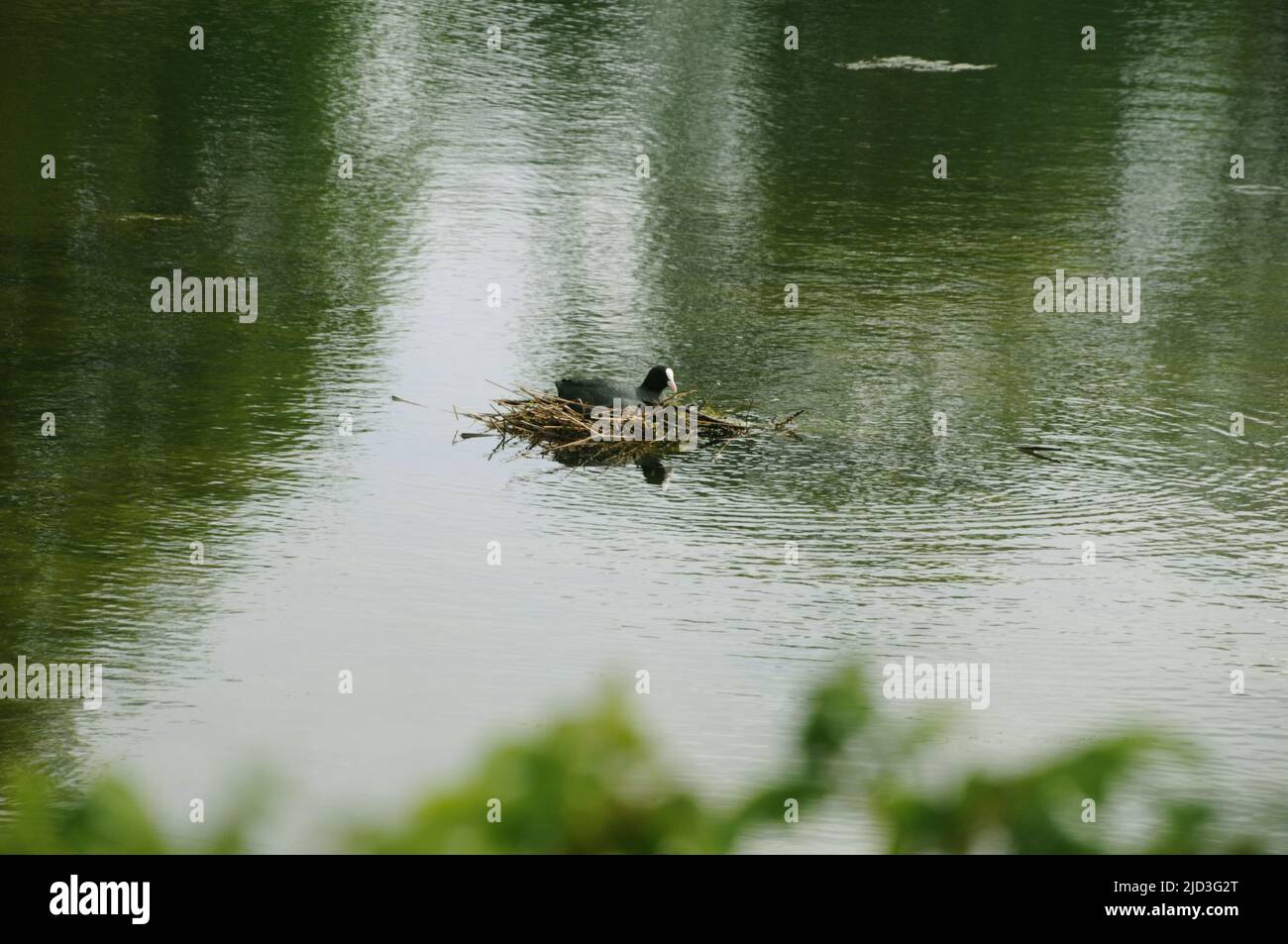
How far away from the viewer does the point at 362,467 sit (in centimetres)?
834

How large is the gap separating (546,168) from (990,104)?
444 cm

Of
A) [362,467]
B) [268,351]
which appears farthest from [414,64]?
[362,467]

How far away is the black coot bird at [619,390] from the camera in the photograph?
28.4 feet

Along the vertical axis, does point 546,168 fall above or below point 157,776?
above

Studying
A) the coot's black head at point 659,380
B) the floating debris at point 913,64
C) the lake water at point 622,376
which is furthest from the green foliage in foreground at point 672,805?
the floating debris at point 913,64

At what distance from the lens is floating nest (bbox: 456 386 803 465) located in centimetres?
872

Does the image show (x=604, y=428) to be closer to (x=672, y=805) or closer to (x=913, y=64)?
(x=672, y=805)

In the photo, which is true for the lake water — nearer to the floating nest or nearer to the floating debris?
the floating debris

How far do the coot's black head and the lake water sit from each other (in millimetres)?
361

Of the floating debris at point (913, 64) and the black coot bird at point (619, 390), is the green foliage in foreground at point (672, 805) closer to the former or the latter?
the black coot bird at point (619, 390)

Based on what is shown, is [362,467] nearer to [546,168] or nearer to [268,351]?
[268,351]

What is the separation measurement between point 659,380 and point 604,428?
0.34m

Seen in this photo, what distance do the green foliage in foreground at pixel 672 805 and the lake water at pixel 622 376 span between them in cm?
4

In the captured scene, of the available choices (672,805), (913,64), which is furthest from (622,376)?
(913,64)
